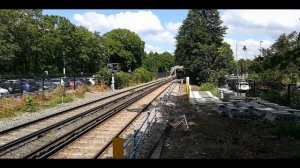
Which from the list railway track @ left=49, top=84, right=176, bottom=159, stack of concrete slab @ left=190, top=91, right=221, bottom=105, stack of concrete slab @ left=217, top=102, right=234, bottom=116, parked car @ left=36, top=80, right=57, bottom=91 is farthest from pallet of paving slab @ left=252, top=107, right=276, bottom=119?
parked car @ left=36, top=80, right=57, bottom=91

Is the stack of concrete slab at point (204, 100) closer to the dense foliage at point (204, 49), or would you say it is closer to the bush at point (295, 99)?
the bush at point (295, 99)

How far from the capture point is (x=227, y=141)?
13.1 meters

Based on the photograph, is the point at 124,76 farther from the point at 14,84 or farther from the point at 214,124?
the point at 214,124

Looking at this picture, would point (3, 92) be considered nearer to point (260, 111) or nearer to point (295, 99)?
point (260, 111)

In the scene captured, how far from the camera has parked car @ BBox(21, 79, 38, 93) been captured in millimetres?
36531

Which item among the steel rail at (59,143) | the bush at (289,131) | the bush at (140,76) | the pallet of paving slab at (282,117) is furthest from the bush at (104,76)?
the bush at (289,131)

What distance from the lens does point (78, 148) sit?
12.6 metres

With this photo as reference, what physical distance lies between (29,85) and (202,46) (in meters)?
23.6

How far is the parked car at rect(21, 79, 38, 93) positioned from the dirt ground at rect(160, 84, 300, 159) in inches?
857

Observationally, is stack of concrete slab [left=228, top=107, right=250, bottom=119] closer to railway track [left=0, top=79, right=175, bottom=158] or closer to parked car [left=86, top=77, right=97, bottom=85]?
railway track [left=0, top=79, right=175, bottom=158]

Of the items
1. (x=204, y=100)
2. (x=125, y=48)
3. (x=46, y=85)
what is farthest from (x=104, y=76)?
(x=125, y=48)
